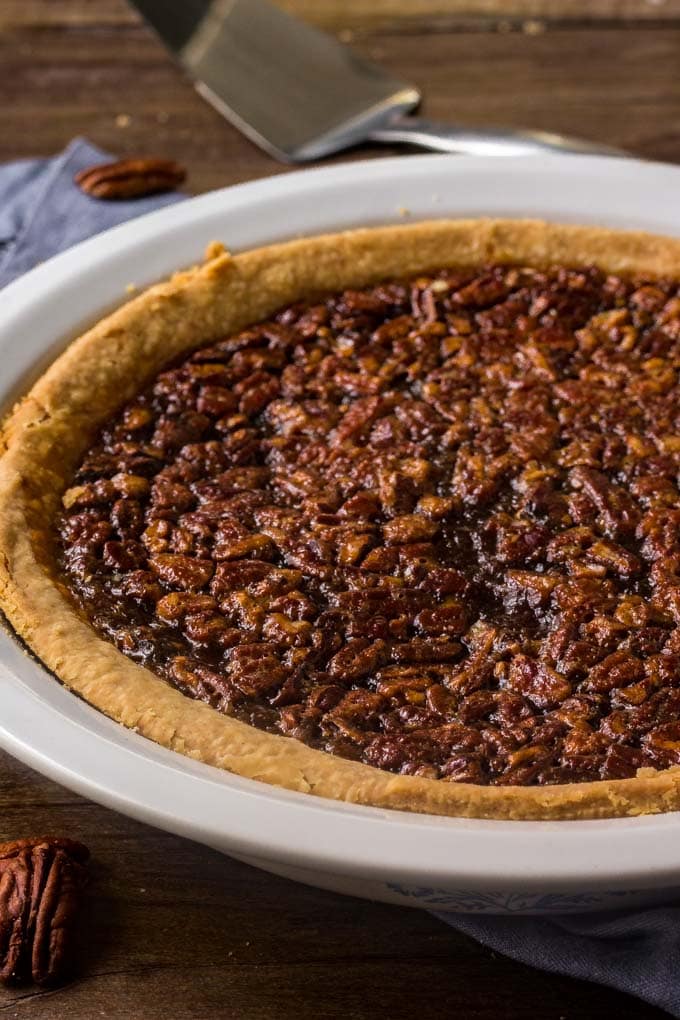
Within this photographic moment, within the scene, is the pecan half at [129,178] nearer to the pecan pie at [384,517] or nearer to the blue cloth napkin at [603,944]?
the pecan pie at [384,517]

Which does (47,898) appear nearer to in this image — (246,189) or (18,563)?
(18,563)

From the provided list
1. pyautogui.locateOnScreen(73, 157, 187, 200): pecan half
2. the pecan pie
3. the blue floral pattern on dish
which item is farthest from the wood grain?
pyautogui.locateOnScreen(73, 157, 187, 200): pecan half

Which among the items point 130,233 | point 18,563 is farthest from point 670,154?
point 18,563

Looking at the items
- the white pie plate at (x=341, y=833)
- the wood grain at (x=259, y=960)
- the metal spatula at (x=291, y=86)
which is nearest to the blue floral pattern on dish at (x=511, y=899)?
the white pie plate at (x=341, y=833)

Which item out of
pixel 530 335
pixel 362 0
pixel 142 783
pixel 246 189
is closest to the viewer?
pixel 142 783

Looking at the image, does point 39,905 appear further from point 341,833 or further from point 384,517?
point 384,517

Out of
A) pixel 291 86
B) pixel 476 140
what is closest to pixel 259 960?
pixel 476 140
